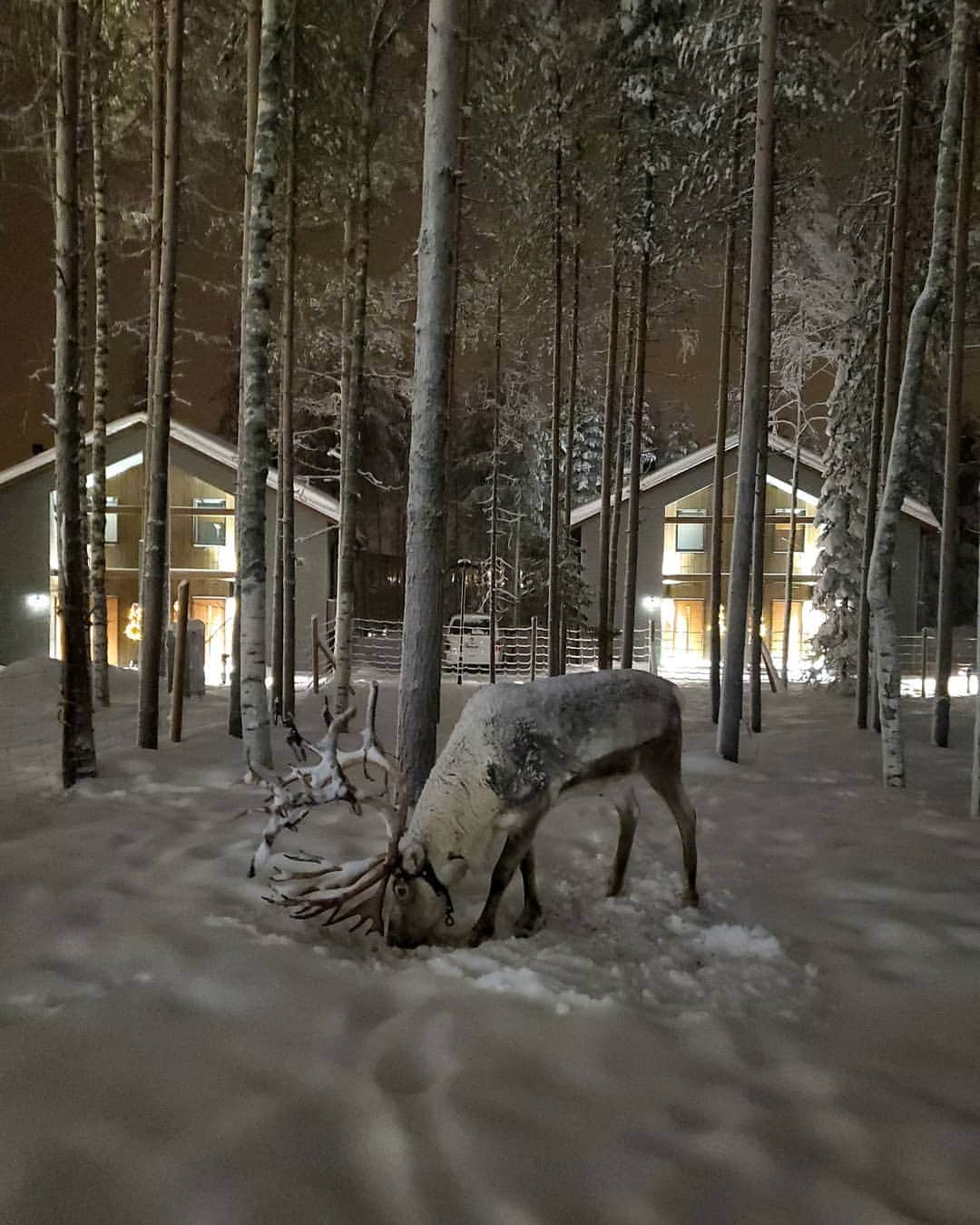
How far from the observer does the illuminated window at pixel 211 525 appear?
2391cm

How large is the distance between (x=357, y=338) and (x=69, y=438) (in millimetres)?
4188

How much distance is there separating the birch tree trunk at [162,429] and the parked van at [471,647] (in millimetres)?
14190

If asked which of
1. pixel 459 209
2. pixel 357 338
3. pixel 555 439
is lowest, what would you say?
pixel 555 439

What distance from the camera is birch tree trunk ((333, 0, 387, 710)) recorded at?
9.66 metres

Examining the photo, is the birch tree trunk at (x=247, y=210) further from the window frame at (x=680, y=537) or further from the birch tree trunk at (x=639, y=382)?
the window frame at (x=680, y=537)

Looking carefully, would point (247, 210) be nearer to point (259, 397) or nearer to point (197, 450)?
point (259, 397)

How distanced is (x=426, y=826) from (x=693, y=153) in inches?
409

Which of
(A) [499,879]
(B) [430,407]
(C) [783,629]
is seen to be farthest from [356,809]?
(C) [783,629]

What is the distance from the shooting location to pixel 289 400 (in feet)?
35.6

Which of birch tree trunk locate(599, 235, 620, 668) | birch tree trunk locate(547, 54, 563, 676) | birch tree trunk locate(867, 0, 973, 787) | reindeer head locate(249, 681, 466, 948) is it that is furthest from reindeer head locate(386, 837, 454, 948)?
birch tree trunk locate(599, 235, 620, 668)

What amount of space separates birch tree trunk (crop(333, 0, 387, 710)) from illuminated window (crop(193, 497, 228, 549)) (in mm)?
14852

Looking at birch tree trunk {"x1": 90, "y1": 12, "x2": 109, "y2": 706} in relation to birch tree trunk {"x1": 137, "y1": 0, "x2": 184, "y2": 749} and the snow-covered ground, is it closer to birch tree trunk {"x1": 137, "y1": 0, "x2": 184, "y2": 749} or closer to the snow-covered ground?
birch tree trunk {"x1": 137, "y1": 0, "x2": 184, "y2": 749}

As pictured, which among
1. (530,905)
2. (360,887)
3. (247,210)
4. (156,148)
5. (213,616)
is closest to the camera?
(360,887)

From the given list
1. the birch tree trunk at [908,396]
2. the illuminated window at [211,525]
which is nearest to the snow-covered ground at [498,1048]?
the birch tree trunk at [908,396]
